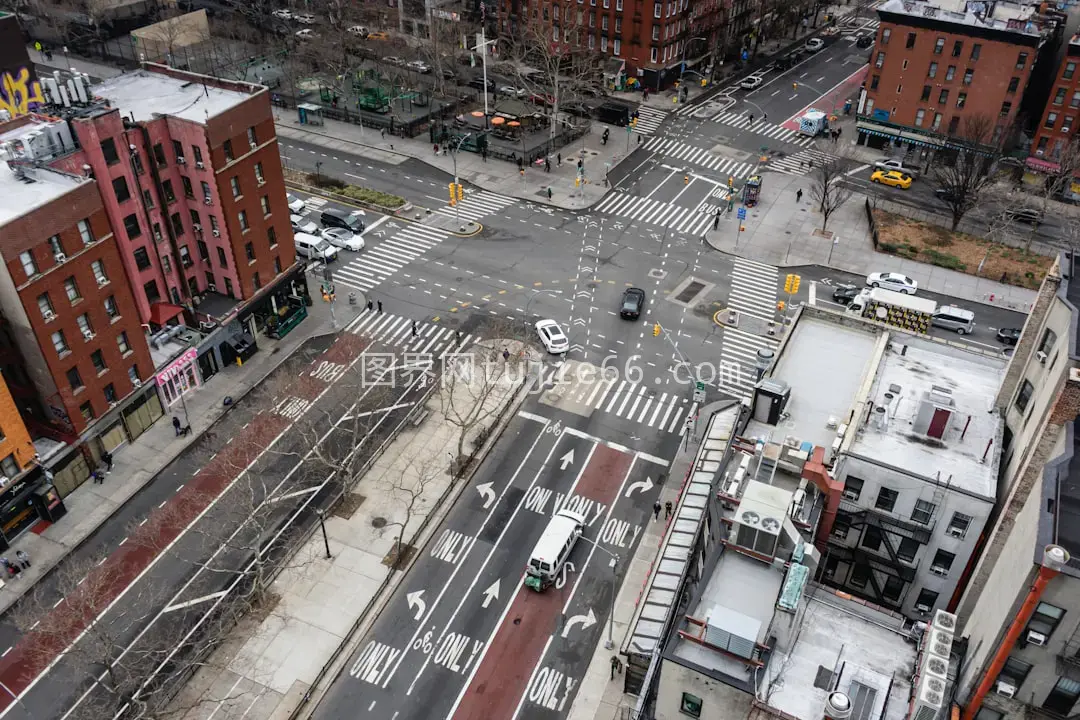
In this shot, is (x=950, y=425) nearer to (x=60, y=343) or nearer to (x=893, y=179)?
(x=60, y=343)

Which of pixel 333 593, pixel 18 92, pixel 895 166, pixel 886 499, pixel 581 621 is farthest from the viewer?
pixel 895 166

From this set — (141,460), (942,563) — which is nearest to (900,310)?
(942,563)

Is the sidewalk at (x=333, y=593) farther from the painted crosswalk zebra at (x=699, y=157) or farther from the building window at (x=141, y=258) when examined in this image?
the painted crosswalk zebra at (x=699, y=157)

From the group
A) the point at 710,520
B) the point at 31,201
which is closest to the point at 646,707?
the point at 710,520

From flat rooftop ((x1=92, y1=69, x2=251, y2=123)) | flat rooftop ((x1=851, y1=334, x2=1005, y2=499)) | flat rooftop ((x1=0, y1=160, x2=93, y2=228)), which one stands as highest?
flat rooftop ((x1=92, y1=69, x2=251, y2=123))

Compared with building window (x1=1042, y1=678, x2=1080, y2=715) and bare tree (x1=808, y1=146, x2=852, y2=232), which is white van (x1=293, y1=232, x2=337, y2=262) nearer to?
bare tree (x1=808, y1=146, x2=852, y2=232)

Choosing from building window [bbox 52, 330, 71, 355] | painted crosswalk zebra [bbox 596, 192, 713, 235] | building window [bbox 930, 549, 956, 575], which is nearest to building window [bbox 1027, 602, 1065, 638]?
building window [bbox 930, 549, 956, 575]
